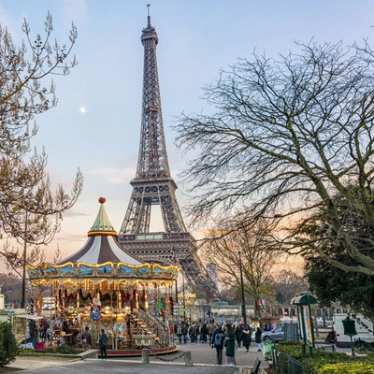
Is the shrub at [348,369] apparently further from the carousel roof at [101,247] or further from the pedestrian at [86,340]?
the carousel roof at [101,247]

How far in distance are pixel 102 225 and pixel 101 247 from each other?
1.68m

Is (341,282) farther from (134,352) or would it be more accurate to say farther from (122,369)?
(122,369)

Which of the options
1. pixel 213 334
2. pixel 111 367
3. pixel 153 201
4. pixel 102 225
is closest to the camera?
pixel 111 367

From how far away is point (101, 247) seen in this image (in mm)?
24875

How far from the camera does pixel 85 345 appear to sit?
21516mm

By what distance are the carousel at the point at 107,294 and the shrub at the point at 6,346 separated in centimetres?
633

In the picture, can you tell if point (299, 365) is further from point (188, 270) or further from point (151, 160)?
point (151, 160)

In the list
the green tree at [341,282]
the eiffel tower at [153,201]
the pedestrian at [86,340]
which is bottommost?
the pedestrian at [86,340]

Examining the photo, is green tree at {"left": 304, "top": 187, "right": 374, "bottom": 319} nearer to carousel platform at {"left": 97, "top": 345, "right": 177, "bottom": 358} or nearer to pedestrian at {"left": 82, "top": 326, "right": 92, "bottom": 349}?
carousel platform at {"left": 97, "top": 345, "right": 177, "bottom": 358}

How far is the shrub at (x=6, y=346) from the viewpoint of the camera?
1419 centimetres

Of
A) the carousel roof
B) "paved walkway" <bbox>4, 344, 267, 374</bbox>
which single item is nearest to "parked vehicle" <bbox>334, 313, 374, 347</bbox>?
"paved walkway" <bbox>4, 344, 267, 374</bbox>

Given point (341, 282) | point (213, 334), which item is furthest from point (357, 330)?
point (213, 334)

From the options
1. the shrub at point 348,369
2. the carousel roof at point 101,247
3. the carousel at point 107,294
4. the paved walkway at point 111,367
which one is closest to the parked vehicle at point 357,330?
the paved walkway at point 111,367

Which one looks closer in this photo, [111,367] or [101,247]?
[111,367]
